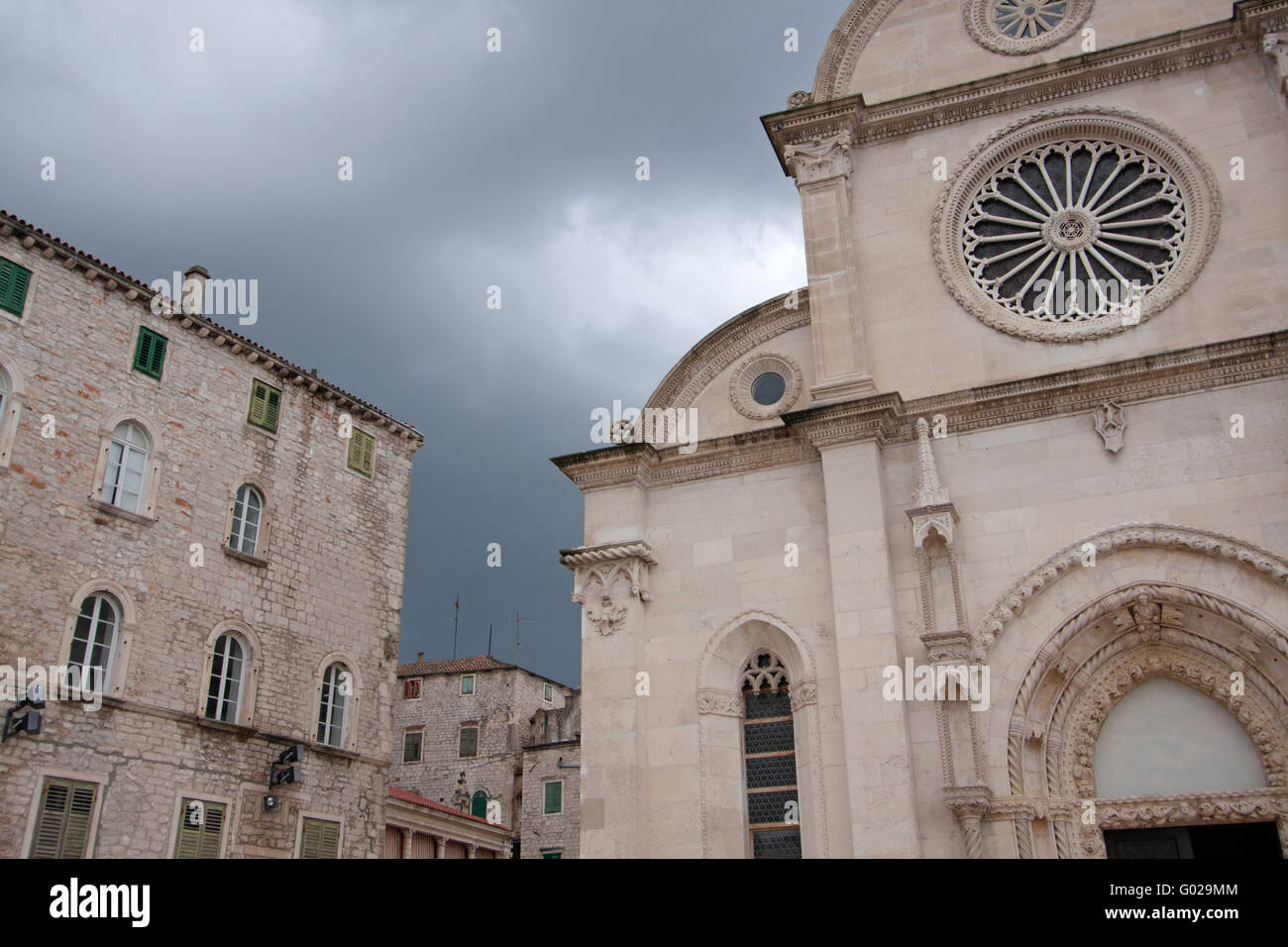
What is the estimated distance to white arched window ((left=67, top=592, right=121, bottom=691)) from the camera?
19.4 m

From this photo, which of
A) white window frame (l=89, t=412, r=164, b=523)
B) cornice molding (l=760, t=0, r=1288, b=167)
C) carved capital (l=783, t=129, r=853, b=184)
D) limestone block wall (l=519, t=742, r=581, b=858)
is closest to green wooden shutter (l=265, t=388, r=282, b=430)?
white window frame (l=89, t=412, r=164, b=523)

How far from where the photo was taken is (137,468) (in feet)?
70.0

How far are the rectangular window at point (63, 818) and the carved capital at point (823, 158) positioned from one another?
15.4 m

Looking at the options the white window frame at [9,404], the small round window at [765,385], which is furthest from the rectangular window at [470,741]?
the small round window at [765,385]

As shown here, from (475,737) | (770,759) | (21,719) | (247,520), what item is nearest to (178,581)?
(247,520)

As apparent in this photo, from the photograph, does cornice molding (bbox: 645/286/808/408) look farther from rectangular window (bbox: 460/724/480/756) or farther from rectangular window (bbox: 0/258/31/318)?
rectangular window (bbox: 460/724/480/756)

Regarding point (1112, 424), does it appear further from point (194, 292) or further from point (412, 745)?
point (412, 745)

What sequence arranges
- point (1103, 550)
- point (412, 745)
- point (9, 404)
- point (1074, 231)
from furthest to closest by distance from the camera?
point (412, 745) < point (9, 404) < point (1074, 231) < point (1103, 550)

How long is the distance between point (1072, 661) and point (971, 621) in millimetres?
1237

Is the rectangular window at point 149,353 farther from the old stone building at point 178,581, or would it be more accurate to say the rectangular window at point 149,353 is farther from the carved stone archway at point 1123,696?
the carved stone archway at point 1123,696

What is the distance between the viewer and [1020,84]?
52.8ft

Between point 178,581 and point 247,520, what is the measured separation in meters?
2.34
